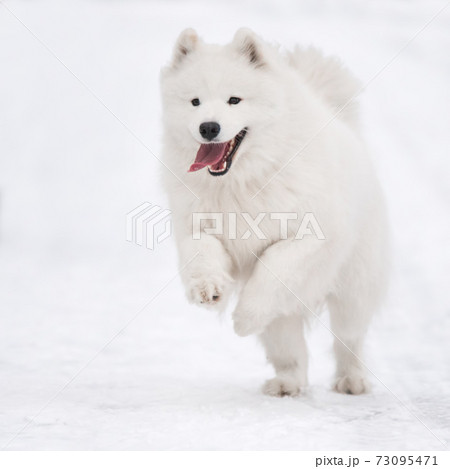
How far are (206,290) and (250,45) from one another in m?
1.31

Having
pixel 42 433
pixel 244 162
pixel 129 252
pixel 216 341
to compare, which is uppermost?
pixel 129 252

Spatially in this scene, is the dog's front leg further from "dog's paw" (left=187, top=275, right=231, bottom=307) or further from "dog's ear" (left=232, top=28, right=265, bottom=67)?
"dog's ear" (left=232, top=28, right=265, bottom=67)

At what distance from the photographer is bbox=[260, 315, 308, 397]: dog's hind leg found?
4.32 metres

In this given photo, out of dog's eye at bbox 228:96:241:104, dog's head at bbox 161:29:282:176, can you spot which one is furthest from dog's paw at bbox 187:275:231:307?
dog's eye at bbox 228:96:241:104

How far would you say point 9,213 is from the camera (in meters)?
10.6

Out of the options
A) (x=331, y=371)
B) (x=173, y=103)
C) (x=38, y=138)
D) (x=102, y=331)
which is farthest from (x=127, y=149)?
(x=173, y=103)

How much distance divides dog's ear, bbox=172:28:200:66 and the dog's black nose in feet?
2.12

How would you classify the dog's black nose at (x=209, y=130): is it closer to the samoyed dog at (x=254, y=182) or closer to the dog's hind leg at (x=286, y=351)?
the samoyed dog at (x=254, y=182)

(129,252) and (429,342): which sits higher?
(129,252)

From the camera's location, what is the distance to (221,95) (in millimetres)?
3652

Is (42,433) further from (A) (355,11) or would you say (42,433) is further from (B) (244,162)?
(A) (355,11)

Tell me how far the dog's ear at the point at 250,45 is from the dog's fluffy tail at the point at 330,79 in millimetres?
712

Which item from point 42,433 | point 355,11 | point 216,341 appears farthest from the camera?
point 355,11

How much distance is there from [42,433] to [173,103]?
1.77m
